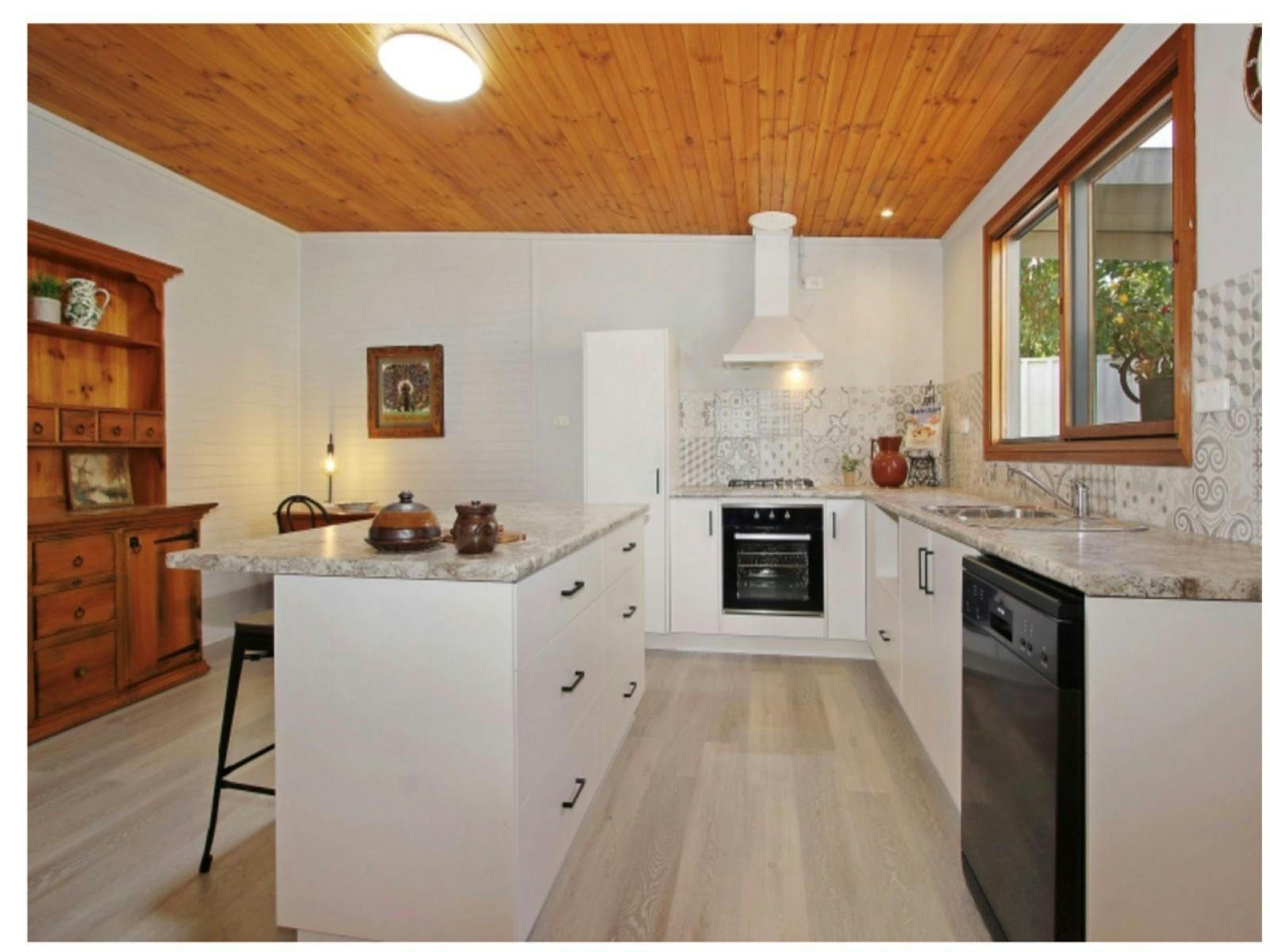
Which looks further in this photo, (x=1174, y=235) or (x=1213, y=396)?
(x=1174, y=235)

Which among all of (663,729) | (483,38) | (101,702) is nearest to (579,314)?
(483,38)

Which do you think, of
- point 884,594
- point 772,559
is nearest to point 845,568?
point 772,559

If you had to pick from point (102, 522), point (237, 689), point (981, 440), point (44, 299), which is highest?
point (44, 299)

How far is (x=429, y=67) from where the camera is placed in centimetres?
228

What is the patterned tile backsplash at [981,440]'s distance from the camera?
154 cm

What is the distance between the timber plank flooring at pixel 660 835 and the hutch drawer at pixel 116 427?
4.20 ft

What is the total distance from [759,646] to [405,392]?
3.07 meters

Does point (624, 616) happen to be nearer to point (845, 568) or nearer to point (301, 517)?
point (845, 568)

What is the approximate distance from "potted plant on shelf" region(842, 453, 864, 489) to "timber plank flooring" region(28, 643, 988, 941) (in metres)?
1.65

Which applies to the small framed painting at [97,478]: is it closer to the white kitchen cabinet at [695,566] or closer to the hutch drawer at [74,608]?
the hutch drawer at [74,608]

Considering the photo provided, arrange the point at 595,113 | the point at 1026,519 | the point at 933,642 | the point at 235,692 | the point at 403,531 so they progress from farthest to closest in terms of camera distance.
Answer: the point at 595,113 → the point at 1026,519 → the point at 933,642 → the point at 235,692 → the point at 403,531

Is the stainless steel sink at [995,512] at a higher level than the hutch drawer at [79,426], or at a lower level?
lower

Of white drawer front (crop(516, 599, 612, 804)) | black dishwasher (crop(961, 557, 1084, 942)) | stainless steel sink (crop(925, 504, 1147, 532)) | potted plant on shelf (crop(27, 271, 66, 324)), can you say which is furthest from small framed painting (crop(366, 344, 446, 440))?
black dishwasher (crop(961, 557, 1084, 942))

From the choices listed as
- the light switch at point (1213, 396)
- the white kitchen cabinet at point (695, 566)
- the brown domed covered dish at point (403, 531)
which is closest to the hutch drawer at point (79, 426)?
the brown domed covered dish at point (403, 531)
